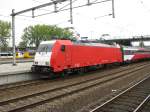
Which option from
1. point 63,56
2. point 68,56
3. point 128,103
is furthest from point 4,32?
point 128,103

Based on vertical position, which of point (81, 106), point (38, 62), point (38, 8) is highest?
point (38, 8)

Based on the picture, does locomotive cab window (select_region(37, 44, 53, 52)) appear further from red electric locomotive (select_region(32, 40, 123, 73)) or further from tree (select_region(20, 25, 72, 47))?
tree (select_region(20, 25, 72, 47))

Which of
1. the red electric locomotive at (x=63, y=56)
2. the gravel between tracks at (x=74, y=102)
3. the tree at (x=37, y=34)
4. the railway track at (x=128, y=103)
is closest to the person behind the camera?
the railway track at (x=128, y=103)

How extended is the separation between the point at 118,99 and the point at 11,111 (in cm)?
479

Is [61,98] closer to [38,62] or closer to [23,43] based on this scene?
[38,62]

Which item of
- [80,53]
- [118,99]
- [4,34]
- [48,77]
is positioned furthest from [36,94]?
[4,34]

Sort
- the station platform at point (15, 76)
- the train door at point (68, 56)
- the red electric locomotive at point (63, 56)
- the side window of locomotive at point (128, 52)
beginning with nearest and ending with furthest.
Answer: the station platform at point (15, 76) → the red electric locomotive at point (63, 56) → the train door at point (68, 56) → the side window of locomotive at point (128, 52)

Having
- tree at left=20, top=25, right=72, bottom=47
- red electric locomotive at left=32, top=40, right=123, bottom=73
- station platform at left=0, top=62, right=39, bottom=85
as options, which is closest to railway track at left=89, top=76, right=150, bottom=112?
red electric locomotive at left=32, top=40, right=123, bottom=73

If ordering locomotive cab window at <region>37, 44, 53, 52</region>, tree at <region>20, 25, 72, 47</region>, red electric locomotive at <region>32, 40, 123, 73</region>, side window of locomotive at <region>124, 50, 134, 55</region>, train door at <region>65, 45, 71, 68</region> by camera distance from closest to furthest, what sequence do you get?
red electric locomotive at <region>32, 40, 123, 73</region> < locomotive cab window at <region>37, 44, 53, 52</region> < train door at <region>65, 45, 71, 68</region> < side window of locomotive at <region>124, 50, 134, 55</region> < tree at <region>20, 25, 72, 47</region>

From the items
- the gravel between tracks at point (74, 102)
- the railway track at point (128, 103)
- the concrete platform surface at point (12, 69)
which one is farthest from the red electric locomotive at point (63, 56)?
the railway track at point (128, 103)

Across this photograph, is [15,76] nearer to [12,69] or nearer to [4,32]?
[12,69]

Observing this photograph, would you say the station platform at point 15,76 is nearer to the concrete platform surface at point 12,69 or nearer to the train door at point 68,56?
the concrete platform surface at point 12,69

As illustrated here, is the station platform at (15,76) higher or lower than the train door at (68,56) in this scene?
lower

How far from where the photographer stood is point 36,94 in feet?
39.4
